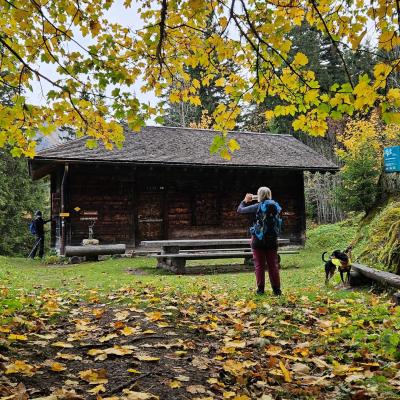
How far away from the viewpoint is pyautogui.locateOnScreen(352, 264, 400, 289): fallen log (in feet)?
20.1

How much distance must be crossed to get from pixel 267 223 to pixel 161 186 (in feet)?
39.4

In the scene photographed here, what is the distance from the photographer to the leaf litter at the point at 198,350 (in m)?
3.08

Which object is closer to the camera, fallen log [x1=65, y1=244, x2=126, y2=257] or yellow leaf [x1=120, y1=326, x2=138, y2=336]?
yellow leaf [x1=120, y1=326, x2=138, y2=336]

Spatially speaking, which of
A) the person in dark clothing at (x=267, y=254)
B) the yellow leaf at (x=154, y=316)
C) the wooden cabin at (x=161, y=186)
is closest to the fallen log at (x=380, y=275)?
the person in dark clothing at (x=267, y=254)

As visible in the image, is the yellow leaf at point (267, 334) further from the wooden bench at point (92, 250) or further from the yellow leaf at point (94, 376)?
the wooden bench at point (92, 250)

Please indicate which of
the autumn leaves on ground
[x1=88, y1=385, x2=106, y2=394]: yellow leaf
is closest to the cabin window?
the autumn leaves on ground

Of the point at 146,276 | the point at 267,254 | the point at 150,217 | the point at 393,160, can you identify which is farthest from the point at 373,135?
the point at 267,254

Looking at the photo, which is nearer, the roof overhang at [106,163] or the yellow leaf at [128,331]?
the yellow leaf at [128,331]

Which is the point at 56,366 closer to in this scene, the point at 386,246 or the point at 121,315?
the point at 121,315

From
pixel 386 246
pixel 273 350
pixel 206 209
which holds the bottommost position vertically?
pixel 273 350

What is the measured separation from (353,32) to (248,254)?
9355mm

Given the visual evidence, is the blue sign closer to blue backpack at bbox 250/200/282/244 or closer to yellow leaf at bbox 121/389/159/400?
blue backpack at bbox 250/200/282/244

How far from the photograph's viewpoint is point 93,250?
50.1ft

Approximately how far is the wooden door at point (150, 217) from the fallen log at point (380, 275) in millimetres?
11463
